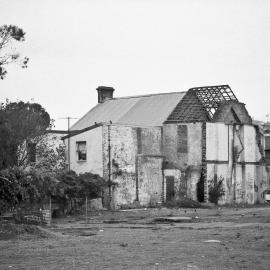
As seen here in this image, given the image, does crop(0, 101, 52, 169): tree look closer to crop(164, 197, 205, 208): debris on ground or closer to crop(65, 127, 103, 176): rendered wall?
crop(65, 127, 103, 176): rendered wall

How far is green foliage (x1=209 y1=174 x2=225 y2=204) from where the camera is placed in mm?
48438

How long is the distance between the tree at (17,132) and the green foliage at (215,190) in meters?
12.7

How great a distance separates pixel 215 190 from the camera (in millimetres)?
48594

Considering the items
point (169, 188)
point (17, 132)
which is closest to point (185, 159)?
point (169, 188)

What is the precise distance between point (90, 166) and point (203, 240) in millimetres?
25257

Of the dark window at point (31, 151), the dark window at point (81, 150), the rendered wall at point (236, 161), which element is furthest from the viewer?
the rendered wall at point (236, 161)

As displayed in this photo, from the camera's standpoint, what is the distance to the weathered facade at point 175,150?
45.3 metres

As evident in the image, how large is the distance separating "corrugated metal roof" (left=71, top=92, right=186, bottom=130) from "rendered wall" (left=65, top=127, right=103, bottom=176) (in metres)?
6.23

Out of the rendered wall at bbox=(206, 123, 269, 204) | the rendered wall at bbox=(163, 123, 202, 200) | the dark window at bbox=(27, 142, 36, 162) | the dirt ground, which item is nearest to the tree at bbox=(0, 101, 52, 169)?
the dark window at bbox=(27, 142, 36, 162)

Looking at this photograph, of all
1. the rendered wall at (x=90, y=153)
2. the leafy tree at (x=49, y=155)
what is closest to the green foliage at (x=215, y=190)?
the rendered wall at (x=90, y=153)

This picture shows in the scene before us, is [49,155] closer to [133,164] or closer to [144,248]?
[133,164]

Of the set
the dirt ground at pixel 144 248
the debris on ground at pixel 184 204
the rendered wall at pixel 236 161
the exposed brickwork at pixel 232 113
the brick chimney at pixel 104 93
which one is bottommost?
the dirt ground at pixel 144 248

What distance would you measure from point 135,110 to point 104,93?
7026 mm

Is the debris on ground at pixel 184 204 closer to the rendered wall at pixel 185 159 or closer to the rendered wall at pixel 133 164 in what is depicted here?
the rendered wall at pixel 133 164
